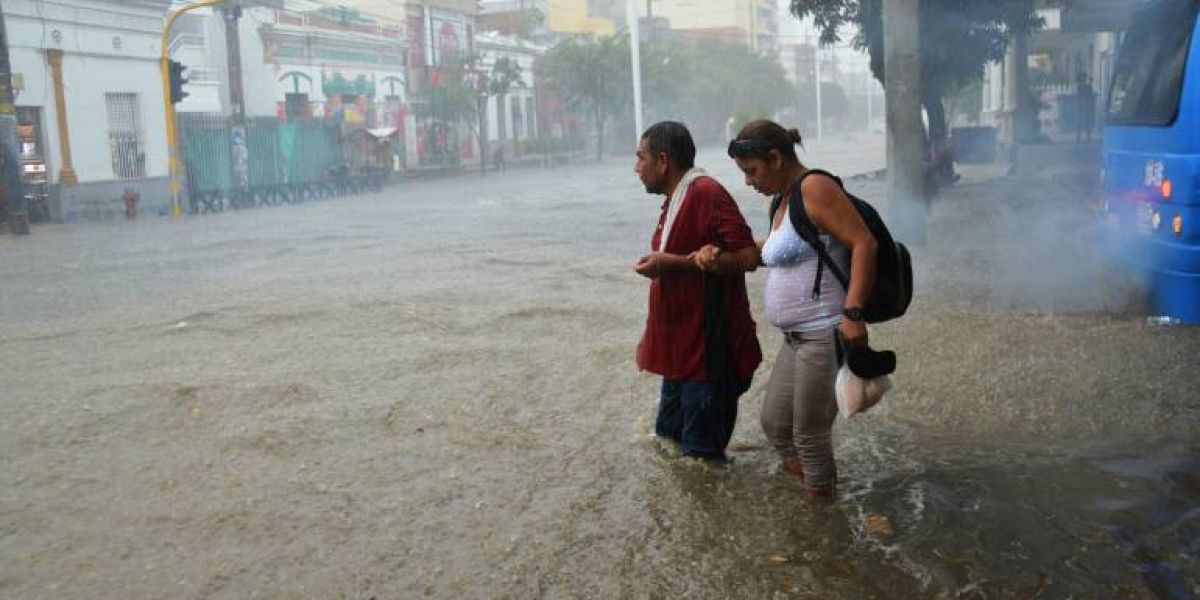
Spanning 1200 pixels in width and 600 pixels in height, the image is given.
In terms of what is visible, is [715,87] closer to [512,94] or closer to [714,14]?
[512,94]

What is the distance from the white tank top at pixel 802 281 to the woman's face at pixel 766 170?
3.9 inches

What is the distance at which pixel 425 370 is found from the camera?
6828mm

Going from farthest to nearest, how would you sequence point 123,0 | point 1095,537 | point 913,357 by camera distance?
point 123,0 < point 913,357 < point 1095,537

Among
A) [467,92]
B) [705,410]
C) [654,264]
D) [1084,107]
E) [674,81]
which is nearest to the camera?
[654,264]

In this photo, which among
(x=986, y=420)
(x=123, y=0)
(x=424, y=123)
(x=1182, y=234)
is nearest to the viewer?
(x=986, y=420)

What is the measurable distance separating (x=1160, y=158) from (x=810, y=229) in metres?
3.28

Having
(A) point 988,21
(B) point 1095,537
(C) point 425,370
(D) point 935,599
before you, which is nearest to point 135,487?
(C) point 425,370

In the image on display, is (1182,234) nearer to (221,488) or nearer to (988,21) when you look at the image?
(221,488)

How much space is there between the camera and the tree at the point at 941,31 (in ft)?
60.1

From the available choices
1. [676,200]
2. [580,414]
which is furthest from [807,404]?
[580,414]

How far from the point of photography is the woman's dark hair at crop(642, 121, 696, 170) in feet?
13.7

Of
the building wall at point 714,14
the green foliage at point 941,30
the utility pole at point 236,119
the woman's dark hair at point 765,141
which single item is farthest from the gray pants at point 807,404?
the building wall at point 714,14

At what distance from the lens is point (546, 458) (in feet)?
16.1

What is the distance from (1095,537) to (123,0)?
1015 inches
